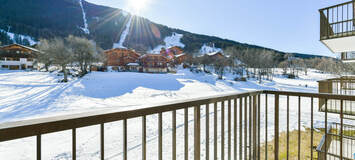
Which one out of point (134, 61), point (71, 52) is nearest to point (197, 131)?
point (71, 52)

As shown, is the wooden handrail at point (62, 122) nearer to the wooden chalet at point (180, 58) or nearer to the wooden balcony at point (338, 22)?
the wooden balcony at point (338, 22)

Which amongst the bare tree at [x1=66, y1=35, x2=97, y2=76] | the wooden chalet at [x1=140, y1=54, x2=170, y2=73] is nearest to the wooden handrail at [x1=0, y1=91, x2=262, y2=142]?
the bare tree at [x1=66, y1=35, x2=97, y2=76]

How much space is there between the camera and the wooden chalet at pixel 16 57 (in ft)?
88.1

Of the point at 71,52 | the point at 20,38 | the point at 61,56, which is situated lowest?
the point at 61,56

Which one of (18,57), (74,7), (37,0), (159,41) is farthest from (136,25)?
(18,57)

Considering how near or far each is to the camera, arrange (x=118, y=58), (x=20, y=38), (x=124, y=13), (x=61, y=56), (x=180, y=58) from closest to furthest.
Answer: (x=61, y=56)
(x=118, y=58)
(x=180, y=58)
(x=20, y=38)
(x=124, y=13)

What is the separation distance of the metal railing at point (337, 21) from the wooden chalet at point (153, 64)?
24.9m

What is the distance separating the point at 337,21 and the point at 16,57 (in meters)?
40.3

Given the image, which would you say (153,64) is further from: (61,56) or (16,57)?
(16,57)

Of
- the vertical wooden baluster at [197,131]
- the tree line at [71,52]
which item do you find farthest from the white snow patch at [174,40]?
the vertical wooden baluster at [197,131]

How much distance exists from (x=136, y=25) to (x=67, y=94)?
7312cm

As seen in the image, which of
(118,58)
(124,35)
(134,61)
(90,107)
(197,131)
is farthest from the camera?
(124,35)

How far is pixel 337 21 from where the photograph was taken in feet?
17.3

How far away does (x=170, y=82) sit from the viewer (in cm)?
1948
